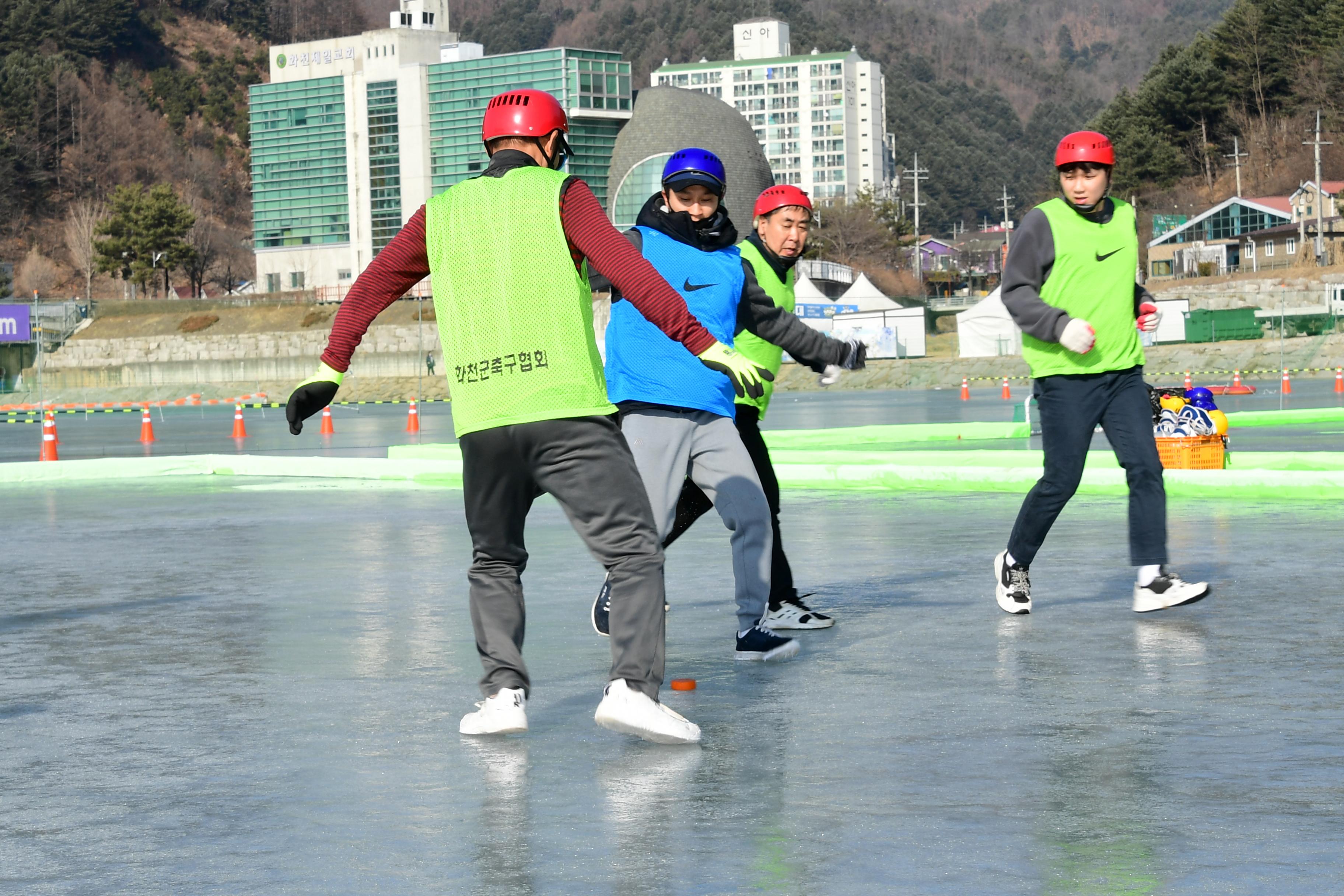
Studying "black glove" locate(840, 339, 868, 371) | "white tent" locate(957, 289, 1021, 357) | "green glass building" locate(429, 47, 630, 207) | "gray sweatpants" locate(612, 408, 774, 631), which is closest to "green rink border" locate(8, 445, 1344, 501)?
"black glove" locate(840, 339, 868, 371)

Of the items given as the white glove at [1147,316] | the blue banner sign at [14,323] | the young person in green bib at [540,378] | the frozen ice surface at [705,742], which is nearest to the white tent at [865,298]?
the blue banner sign at [14,323]

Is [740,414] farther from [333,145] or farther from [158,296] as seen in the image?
[333,145]

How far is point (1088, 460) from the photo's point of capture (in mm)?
13523

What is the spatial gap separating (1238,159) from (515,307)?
335ft

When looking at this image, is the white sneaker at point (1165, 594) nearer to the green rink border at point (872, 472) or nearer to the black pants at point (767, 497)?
the black pants at point (767, 497)

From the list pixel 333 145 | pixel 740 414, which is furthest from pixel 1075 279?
pixel 333 145

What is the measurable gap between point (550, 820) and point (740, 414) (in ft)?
9.94

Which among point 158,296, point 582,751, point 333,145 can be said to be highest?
point 333,145

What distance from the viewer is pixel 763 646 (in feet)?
19.7

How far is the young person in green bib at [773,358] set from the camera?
655cm

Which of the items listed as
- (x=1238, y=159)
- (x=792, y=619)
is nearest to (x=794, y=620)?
(x=792, y=619)

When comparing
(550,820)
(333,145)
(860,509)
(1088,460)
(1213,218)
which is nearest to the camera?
(550,820)

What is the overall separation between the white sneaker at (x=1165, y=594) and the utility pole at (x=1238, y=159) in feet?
316

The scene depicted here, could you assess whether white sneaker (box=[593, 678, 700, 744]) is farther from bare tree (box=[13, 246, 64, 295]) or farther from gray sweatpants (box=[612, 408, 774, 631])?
bare tree (box=[13, 246, 64, 295])
